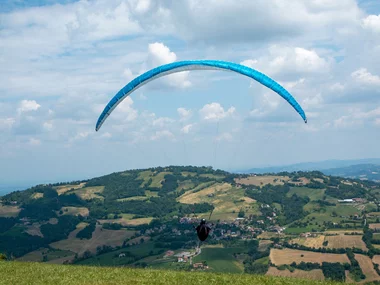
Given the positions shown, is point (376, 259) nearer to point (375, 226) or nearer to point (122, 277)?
point (375, 226)

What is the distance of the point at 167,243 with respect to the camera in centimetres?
18400

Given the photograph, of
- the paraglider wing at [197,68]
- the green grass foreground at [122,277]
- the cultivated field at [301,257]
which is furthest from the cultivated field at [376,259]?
the green grass foreground at [122,277]

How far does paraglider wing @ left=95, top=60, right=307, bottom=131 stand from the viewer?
25.3 meters

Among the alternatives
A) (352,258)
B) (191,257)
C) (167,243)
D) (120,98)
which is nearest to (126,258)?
(191,257)

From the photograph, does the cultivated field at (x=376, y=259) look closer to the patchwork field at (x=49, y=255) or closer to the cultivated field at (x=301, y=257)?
the cultivated field at (x=301, y=257)

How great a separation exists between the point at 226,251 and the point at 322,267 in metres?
47.7

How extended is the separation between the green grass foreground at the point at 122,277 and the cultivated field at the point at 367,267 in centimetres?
10720

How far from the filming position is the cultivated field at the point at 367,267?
4429 inches

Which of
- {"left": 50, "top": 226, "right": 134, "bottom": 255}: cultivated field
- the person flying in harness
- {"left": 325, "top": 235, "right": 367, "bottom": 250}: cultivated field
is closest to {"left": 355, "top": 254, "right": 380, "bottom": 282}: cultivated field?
{"left": 325, "top": 235, "right": 367, "bottom": 250}: cultivated field

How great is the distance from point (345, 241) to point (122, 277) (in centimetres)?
15424

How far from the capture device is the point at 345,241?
155 meters

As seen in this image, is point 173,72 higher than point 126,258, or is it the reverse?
point 173,72

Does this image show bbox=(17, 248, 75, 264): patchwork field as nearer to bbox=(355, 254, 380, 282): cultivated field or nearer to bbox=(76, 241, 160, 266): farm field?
bbox=(76, 241, 160, 266): farm field

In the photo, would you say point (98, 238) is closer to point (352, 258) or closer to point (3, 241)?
point (3, 241)
